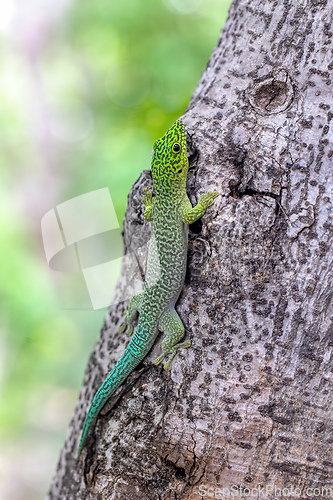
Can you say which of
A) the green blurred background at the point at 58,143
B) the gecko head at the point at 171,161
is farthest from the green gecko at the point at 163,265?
the green blurred background at the point at 58,143

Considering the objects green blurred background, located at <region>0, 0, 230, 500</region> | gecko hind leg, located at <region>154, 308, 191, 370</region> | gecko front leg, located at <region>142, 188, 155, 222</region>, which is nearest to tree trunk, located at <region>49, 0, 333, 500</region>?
gecko hind leg, located at <region>154, 308, 191, 370</region>

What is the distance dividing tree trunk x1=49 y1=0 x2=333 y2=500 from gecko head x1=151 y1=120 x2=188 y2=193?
8cm

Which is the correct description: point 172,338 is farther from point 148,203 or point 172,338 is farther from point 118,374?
point 148,203

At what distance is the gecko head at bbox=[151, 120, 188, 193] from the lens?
1.97 metres

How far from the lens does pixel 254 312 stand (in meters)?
1.69

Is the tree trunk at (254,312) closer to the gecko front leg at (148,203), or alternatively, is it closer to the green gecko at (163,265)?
the green gecko at (163,265)

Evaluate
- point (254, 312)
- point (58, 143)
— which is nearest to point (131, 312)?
point (254, 312)

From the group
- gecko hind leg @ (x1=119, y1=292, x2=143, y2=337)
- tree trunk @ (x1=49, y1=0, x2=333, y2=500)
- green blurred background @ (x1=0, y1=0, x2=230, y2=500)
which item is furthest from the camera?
green blurred background @ (x1=0, y1=0, x2=230, y2=500)

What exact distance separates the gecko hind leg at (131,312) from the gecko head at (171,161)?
563 millimetres

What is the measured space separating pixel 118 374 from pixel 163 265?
1.74 ft

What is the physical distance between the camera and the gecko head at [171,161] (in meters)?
1.97

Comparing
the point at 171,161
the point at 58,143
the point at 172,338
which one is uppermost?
the point at 58,143

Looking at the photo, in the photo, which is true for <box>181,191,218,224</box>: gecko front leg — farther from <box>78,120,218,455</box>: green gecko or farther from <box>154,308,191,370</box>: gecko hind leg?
<box>154,308,191,370</box>: gecko hind leg

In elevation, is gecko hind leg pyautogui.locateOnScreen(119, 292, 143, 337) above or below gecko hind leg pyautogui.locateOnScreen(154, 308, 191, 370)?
above
